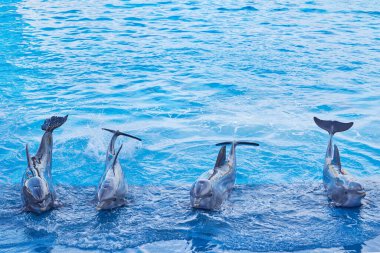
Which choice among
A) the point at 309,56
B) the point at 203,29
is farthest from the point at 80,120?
the point at 203,29

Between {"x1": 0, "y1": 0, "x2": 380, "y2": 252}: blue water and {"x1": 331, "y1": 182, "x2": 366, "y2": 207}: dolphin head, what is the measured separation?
3.9 inches

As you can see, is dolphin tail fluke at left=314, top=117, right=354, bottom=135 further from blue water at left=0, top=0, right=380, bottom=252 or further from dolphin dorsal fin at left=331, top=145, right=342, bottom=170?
blue water at left=0, top=0, right=380, bottom=252

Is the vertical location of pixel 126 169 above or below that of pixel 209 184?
below

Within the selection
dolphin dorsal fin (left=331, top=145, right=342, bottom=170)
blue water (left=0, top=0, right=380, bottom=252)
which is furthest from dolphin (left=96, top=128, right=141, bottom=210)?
dolphin dorsal fin (left=331, top=145, right=342, bottom=170)

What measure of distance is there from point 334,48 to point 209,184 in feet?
28.9

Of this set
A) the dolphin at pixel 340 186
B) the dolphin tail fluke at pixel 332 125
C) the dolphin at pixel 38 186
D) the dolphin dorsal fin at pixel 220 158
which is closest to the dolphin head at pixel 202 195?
the dolphin dorsal fin at pixel 220 158

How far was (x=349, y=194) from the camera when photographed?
6641 mm

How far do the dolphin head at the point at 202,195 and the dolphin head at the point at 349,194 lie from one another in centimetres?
148

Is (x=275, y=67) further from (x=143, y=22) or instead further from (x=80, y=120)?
(x=143, y=22)

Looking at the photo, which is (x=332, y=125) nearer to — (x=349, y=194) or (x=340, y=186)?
(x=340, y=186)

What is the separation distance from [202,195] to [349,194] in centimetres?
172

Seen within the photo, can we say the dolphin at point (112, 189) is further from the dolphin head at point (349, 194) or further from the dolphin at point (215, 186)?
the dolphin head at point (349, 194)

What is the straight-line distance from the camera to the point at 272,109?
34.2ft

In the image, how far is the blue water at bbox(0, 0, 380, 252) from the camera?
6.32 meters
